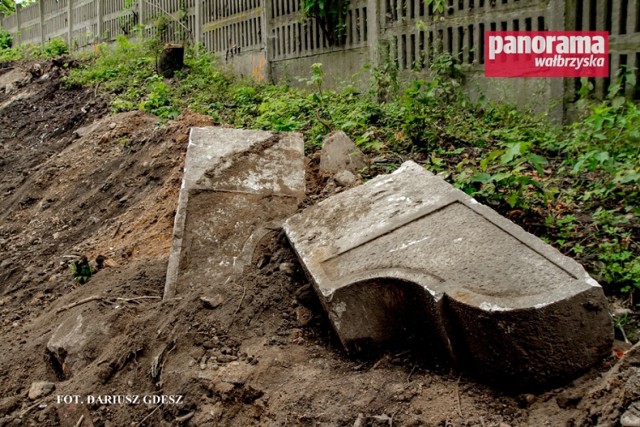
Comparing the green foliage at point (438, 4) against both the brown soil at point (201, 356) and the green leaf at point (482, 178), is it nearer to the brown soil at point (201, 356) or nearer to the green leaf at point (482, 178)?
the brown soil at point (201, 356)

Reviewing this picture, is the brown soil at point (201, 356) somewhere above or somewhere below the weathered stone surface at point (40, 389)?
above

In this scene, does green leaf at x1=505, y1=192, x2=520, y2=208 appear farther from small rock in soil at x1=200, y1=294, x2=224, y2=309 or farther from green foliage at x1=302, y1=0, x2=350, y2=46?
green foliage at x1=302, y1=0, x2=350, y2=46

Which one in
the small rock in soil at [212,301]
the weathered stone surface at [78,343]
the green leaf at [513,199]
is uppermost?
the green leaf at [513,199]

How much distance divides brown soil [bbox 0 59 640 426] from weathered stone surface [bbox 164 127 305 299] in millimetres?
147

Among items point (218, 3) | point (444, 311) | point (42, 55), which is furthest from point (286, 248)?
point (42, 55)

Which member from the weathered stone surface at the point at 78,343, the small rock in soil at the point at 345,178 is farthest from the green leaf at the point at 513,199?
the weathered stone surface at the point at 78,343

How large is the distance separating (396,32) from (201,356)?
4365 mm

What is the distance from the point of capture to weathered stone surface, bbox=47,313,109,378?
3.17 meters

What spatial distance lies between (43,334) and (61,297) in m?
0.54

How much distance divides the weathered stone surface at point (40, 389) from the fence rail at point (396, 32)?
393 cm

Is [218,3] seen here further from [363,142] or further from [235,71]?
[363,142]

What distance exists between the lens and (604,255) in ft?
9.78

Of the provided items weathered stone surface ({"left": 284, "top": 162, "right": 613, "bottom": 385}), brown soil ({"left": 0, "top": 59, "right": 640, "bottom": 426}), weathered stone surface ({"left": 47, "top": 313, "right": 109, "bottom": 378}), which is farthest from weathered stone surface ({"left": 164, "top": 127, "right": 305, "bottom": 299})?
weathered stone surface ({"left": 284, "top": 162, "right": 613, "bottom": 385})

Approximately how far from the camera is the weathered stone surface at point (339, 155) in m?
4.23
